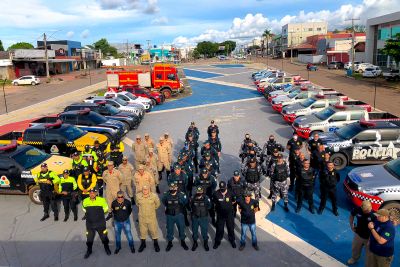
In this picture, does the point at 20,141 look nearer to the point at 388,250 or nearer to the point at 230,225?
the point at 230,225

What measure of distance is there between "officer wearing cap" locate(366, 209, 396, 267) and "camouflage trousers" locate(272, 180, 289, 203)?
3252mm

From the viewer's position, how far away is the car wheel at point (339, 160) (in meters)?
11.3

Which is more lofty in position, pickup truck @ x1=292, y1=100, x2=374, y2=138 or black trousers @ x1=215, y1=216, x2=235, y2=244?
pickup truck @ x1=292, y1=100, x2=374, y2=138

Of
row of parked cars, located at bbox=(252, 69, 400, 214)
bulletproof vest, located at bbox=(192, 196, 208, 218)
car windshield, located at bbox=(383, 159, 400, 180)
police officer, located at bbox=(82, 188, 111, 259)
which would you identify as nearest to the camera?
police officer, located at bbox=(82, 188, 111, 259)

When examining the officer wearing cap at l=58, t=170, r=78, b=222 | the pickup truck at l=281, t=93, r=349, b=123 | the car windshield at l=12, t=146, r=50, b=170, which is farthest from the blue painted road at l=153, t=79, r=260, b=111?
the officer wearing cap at l=58, t=170, r=78, b=222

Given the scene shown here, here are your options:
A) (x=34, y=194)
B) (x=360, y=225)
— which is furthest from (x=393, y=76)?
(x=34, y=194)

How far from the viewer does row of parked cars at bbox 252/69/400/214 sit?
7812mm

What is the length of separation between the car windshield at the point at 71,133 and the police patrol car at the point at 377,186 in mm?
9823

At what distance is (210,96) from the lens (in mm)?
31031

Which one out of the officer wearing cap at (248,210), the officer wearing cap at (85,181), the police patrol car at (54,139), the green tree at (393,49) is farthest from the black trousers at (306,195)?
the green tree at (393,49)

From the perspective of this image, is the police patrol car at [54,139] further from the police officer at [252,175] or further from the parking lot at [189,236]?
the police officer at [252,175]

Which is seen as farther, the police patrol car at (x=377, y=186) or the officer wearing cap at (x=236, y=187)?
the police patrol car at (x=377, y=186)

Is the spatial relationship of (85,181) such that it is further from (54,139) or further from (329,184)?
(329,184)

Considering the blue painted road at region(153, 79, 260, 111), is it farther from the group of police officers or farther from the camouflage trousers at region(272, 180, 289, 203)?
the camouflage trousers at region(272, 180, 289, 203)
